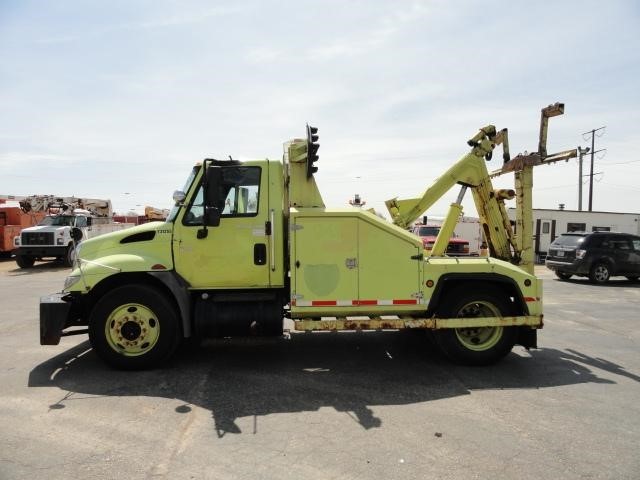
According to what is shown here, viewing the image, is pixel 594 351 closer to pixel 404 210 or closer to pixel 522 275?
pixel 522 275

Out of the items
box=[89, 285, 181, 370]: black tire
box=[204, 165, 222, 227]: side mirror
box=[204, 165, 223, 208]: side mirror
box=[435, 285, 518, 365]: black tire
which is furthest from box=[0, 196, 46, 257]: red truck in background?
box=[435, 285, 518, 365]: black tire

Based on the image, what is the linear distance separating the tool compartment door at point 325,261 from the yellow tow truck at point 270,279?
0.04 feet

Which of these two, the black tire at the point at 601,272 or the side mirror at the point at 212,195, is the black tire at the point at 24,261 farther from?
the black tire at the point at 601,272

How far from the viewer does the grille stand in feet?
59.7

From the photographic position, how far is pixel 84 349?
6.21 metres

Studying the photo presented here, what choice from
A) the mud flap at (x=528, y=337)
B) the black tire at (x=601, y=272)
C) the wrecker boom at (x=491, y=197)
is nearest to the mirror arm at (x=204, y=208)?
the wrecker boom at (x=491, y=197)

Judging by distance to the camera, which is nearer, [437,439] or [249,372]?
[437,439]

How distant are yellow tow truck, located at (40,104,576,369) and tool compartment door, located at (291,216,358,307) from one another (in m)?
0.01

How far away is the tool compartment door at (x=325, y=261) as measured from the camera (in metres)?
5.25

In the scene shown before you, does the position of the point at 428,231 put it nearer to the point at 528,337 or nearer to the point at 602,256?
the point at 602,256

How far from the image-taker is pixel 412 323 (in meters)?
5.36

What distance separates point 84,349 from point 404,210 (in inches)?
196

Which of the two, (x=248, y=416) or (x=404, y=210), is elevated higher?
(x=404, y=210)

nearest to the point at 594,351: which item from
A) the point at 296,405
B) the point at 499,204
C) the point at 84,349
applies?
the point at 499,204
